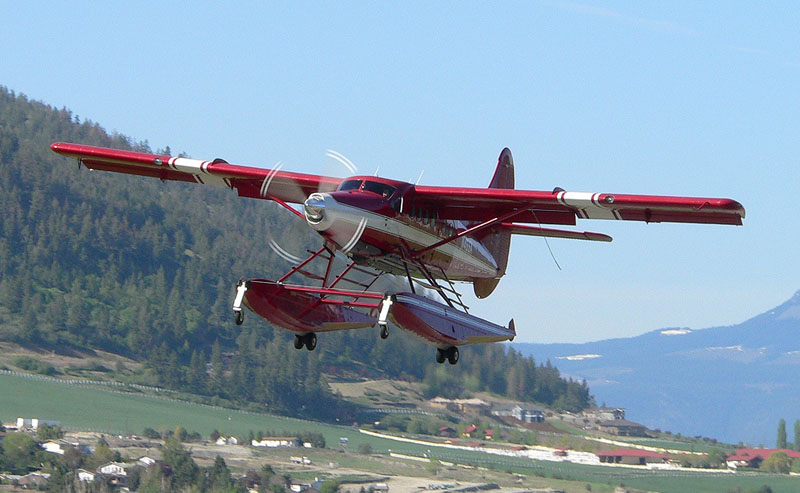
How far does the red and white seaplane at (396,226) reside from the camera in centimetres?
2525

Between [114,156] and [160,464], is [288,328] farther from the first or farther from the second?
[160,464]

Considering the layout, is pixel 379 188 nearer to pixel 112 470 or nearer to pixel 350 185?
pixel 350 185

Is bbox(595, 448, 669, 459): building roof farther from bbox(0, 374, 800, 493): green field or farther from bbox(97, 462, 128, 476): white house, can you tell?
bbox(97, 462, 128, 476): white house

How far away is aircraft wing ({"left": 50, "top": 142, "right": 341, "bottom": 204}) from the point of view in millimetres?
28391

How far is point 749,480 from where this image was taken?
586 feet

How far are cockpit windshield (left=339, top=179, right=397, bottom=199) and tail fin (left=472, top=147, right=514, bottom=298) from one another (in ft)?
22.4

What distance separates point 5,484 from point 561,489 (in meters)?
68.5

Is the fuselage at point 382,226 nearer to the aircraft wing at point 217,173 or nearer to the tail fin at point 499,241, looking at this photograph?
the aircraft wing at point 217,173

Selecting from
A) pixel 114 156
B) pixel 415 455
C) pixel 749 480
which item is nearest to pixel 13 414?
pixel 415 455

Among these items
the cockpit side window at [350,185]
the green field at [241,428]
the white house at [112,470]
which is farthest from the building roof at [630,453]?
the cockpit side window at [350,185]

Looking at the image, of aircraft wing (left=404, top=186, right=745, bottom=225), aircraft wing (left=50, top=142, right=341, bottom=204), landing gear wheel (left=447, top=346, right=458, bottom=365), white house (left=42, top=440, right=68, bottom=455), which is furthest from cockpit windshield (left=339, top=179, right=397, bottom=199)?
white house (left=42, top=440, right=68, bottom=455)

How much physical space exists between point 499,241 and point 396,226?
8.04 m

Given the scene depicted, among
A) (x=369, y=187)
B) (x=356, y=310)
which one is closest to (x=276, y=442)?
(x=356, y=310)

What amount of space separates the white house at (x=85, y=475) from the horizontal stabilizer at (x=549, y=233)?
116031 mm
